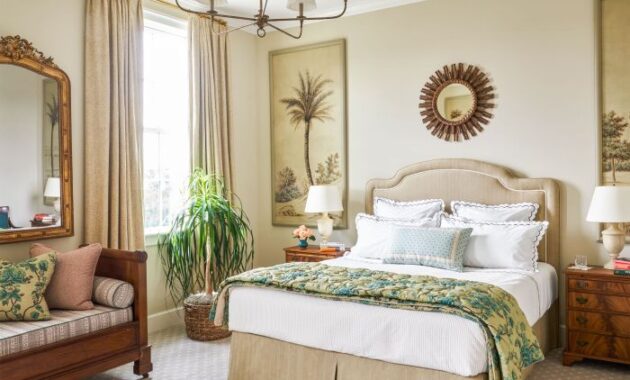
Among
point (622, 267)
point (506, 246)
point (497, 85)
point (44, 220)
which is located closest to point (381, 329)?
point (506, 246)

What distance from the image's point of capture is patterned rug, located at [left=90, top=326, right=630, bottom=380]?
365 centimetres

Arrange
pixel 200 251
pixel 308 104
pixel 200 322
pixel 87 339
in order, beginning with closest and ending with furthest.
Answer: pixel 87 339, pixel 200 322, pixel 200 251, pixel 308 104

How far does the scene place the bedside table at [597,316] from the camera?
12.0ft

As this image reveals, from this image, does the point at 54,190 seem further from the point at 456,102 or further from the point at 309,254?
the point at 456,102

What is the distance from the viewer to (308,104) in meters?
5.50

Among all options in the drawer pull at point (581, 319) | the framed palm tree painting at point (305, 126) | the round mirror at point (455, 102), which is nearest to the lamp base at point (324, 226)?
the framed palm tree painting at point (305, 126)

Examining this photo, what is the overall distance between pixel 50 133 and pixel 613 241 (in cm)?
394

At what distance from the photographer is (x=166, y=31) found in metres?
A: 4.93

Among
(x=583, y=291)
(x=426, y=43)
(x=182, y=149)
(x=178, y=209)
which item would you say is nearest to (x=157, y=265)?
(x=178, y=209)

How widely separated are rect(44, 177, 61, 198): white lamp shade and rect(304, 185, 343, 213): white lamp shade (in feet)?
6.77

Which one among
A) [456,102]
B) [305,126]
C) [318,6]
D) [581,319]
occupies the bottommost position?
[581,319]

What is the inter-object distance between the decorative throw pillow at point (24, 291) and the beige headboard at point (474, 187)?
2.80 meters

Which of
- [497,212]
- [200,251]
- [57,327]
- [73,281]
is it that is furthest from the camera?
[200,251]

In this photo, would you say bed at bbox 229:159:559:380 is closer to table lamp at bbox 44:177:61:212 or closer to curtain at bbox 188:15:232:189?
table lamp at bbox 44:177:61:212
